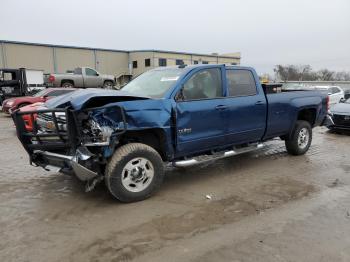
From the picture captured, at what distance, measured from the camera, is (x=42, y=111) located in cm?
438

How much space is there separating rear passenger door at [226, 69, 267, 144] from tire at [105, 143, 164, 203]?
1604mm

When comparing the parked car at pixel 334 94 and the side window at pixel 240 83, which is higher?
the side window at pixel 240 83

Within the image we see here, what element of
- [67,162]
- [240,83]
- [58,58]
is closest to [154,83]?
[240,83]

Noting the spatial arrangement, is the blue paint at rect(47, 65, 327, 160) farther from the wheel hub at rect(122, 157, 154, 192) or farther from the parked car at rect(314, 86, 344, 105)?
the parked car at rect(314, 86, 344, 105)

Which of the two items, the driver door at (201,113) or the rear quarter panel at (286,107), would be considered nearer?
the driver door at (201,113)

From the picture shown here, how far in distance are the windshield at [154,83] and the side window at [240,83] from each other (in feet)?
3.16

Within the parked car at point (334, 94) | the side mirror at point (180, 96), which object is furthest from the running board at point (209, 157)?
the parked car at point (334, 94)

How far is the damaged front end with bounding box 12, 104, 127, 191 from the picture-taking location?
4277 mm

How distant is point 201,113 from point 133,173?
1.44m

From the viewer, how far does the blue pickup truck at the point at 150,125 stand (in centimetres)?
434

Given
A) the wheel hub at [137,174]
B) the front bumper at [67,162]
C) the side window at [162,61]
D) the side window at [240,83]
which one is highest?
the side window at [162,61]

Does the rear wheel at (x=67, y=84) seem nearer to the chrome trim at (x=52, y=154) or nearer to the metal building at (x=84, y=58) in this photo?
the metal building at (x=84, y=58)

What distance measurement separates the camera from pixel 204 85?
5.47m

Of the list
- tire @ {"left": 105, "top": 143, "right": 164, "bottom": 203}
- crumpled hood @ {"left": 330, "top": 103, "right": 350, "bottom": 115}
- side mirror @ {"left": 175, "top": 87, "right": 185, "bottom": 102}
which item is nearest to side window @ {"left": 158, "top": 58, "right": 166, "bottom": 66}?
crumpled hood @ {"left": 330, "top": 103, "right": 350, "bottom": 115}
